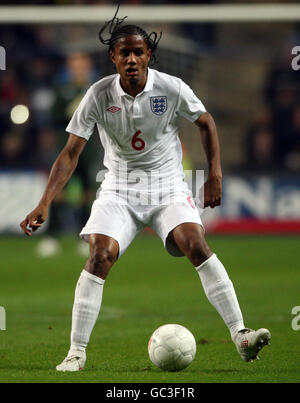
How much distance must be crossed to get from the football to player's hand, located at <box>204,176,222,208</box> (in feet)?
2.62

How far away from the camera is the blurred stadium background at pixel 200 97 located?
45.3ft

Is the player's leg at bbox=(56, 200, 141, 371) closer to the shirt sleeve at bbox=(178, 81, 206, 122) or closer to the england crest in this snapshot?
the england crest

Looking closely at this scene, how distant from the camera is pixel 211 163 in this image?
565 cm

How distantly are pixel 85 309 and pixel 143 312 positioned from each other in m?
2.84

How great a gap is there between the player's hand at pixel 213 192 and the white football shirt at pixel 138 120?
1.01ft

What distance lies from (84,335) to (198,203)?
4.17 feet

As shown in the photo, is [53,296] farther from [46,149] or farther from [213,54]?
[213,54]

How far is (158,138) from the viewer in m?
5.78

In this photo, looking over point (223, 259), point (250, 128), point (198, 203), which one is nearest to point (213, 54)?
point (250, 128)

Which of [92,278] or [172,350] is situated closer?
[172,350]

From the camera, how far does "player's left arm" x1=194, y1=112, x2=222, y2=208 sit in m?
5.54

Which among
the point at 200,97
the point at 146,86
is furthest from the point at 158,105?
the point at 200,97

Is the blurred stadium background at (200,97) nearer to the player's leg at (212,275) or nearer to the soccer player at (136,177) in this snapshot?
the soccer player at (136,177)
